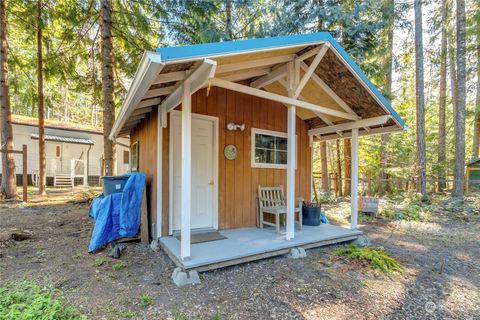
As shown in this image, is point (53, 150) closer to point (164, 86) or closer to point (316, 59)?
point (164, 86)

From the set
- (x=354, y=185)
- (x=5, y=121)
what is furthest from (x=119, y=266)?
(x=5, y=121)

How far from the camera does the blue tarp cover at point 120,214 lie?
13.2 feet

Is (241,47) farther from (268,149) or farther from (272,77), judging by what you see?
(268,149)

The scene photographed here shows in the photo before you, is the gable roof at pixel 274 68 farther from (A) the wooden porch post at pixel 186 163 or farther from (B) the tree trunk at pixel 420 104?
(B) the tree trunk at pixel 420 104

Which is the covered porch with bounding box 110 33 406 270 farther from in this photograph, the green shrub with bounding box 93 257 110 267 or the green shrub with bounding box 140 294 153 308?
the green shrub with bounding box 93 257 110 267

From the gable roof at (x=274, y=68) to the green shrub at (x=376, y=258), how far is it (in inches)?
93.3

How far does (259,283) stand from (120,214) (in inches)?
96.9

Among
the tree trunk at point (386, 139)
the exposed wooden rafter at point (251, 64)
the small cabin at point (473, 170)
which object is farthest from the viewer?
the tree trunk at point (386, 139)

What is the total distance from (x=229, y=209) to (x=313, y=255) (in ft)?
5.34

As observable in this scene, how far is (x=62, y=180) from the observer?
13.6 m

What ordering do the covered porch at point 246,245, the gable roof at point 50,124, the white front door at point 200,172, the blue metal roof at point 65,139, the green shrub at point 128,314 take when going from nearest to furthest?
the green shrub at point 128,314, the covered porch at point 246,245, the white front door at point 200,172, the gable roof at point 50,124, the blue metal roof at point 65,139

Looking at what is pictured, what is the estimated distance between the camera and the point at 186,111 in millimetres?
3068

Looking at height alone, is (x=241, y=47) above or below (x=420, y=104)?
below

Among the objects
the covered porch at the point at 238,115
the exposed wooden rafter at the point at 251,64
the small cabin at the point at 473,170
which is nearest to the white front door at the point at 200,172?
the covered porch at the point at 238,115
